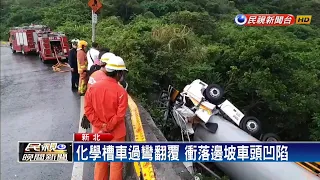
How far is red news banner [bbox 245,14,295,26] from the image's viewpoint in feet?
91.2

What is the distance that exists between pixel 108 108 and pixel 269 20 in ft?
90.2

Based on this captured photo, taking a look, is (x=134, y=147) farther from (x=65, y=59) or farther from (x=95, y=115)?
(x=65, y=59)

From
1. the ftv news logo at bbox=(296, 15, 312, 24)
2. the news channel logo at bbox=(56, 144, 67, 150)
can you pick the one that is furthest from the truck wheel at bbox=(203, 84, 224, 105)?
the ftv news logo at bbox=(296, 15, 312, 24)

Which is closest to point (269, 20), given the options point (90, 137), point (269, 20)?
point (269, 20)

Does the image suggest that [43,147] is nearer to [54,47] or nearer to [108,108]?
[108,108]

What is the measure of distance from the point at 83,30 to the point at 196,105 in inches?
563

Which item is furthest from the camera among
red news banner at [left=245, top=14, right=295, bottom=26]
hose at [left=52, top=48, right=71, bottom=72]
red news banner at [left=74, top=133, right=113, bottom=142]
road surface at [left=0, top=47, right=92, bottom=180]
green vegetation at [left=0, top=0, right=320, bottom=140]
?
red news banner at [left=245, top=14, right=295, bottom=26]

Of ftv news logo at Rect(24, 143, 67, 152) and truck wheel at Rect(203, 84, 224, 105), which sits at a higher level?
ftv news logo at Rect(24, 143, 67, 152)

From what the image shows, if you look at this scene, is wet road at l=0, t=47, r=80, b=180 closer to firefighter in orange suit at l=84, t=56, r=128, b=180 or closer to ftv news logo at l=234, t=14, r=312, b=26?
firefighter in orange suit at l=84, t=56, r=128, b=180

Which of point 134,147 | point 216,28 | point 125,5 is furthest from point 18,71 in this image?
point 125,5

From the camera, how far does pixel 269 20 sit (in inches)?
1166

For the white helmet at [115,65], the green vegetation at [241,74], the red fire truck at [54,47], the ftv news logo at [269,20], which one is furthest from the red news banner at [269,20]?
the white helmet at [115,65]

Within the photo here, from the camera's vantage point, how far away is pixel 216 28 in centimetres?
2102

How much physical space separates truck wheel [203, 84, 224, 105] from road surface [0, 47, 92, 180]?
2.75m
